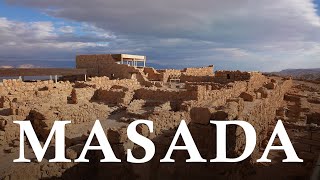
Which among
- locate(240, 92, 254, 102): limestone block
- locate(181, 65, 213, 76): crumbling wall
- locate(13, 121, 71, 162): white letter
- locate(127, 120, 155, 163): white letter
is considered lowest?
locate(13, 121, 71, 162): white letter

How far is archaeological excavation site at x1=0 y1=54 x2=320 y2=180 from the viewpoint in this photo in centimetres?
699

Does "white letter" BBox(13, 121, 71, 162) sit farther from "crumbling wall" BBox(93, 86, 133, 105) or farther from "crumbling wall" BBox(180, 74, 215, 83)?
"crumbling wall" BBox(180, 74, 215, 83)

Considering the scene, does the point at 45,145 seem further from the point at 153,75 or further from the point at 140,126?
the point at 153,75

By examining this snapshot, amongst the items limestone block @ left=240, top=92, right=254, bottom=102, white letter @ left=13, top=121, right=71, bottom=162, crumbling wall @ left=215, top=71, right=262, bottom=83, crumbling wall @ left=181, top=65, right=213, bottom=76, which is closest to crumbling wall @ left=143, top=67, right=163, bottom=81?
crumbling wall @ left=181, top=65, right=213, bottom=76

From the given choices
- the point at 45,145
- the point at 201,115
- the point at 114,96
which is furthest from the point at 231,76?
the point at 45,145

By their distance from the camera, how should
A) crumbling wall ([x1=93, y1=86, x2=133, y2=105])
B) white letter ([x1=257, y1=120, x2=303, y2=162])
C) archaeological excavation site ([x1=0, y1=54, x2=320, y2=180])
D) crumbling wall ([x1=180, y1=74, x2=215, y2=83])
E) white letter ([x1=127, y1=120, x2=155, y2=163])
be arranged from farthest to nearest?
1. crumbling wall ([x1=180, y1=74, x2=215, y2=83])
2. crumbling wall ([x1=93, y1=86, x2=133, y2=105])
3. white letter ([x1=257, y1=120, x2=303, y2=162])
4. archaeological excavation site ([x1=0, y1=54, x2=320, y2=180])
5. white letter ([x1=127, y1=120, x2=155, y2=163])

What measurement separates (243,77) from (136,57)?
9.59 metres

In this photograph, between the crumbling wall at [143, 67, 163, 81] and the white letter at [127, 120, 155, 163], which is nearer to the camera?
the white letter at [127, 120, 155, 163]

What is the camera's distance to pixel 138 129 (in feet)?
28.4

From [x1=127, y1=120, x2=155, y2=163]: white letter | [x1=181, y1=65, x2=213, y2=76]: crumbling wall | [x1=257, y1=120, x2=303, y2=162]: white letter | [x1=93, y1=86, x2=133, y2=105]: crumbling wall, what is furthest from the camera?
Result: [x1=181, y1=65, x2=213, y2=76]: crumbling wall

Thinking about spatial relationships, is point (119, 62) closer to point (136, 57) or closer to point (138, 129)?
point (136, 57)

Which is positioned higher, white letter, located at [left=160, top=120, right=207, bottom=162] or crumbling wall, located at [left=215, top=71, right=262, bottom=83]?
crumbling wall, located at [left=215, top=71, right=262, bottom=83]

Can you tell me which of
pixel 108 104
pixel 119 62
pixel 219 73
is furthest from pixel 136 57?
pixel 108 104

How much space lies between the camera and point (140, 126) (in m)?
8.76
